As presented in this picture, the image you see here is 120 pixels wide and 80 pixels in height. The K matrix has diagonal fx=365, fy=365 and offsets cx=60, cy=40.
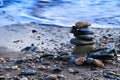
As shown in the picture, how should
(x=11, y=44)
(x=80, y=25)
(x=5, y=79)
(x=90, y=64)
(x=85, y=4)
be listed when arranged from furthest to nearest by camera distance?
(x=85, y=4)
(x=11, y=44)
(x=80, y=25)
(x=90, y=64)
(x=5, y=79)

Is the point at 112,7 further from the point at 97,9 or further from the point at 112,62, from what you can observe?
the point at 112,62

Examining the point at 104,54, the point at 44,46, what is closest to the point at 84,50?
the point at 104,54

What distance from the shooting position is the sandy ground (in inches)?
159

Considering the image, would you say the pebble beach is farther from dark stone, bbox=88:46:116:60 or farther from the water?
the water

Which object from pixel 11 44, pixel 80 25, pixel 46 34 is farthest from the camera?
pixel 46 34

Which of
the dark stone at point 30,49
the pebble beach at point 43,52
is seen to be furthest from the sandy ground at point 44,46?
the dark stone at point 30,49

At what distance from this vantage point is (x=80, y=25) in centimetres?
479

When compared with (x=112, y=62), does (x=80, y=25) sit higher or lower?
higher

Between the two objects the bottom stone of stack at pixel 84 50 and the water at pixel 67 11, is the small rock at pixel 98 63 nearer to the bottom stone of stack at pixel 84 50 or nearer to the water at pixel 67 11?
the bottom stone of stack at pixel 84 50

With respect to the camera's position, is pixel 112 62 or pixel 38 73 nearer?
pixel 38 73

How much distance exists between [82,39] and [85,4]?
570 cm

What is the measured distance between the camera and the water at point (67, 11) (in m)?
8.09

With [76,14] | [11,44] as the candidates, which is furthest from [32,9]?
[11,44]

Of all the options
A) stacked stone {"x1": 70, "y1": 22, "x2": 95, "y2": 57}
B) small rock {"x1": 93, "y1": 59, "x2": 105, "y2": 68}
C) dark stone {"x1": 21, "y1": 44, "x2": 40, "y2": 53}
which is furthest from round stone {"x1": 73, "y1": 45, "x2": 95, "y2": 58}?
dark stone {"x1": 21, "y1": 44, "x2": 40, "y2": 53}
